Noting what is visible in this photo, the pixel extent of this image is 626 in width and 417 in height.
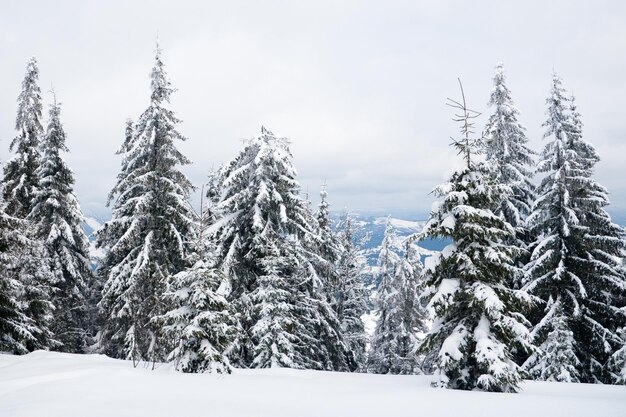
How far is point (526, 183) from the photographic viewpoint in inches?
885

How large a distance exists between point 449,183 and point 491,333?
4.03 metres

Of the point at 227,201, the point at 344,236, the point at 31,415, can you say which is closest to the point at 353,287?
the point at 344,236

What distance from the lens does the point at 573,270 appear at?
728 inches

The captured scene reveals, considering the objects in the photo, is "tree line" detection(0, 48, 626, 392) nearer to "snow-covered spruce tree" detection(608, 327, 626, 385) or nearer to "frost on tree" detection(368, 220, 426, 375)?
"snow-covered spruce tree" detection(608, 327, 626, 385)

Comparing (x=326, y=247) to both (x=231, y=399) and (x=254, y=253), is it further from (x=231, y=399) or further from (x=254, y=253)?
(x=231, y=399)

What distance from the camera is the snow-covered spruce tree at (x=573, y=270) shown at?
57.6 feet

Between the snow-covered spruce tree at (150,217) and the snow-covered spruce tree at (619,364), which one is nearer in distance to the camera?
the snow-covered spruce tree at (619,364)

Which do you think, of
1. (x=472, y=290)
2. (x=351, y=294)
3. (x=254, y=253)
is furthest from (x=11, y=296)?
(x=351, y=294)

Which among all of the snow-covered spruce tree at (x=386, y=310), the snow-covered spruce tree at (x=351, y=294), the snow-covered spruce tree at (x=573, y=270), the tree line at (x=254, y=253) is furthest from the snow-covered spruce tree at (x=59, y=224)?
the snow-covered spruce tree at (x=573, y=270)

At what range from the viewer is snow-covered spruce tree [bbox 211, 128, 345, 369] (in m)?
17.2

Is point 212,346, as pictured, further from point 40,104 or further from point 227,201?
point 40,104

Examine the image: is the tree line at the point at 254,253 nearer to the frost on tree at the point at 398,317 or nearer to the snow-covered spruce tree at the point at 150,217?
the snow-covered spruce tree at the point at 150,217

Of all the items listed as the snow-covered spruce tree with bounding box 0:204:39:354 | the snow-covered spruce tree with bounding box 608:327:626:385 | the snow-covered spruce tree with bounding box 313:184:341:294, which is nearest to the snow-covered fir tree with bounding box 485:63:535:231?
the snow-covered spruce tree with bounding box 608:327:626:385

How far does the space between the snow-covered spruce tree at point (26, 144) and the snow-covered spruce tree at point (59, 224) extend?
0.46 m
